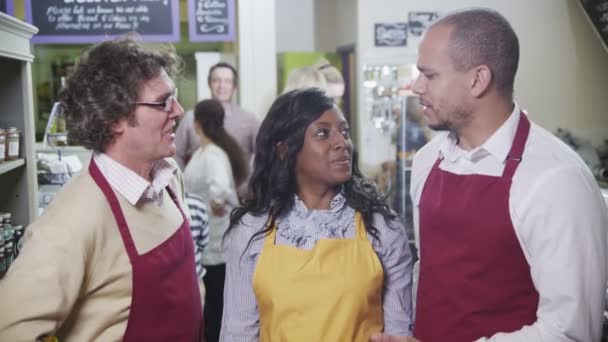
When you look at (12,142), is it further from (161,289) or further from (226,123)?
(226,123)

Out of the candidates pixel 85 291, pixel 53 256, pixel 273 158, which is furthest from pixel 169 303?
pixel 273 158

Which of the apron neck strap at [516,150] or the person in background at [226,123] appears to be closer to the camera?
the apron neck strap at [516,150]

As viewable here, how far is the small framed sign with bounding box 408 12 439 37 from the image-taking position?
17.0 feet

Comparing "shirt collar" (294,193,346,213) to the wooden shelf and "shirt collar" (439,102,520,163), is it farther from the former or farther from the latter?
the wooden shelf

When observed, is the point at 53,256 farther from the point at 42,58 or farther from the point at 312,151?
the point at 42,58

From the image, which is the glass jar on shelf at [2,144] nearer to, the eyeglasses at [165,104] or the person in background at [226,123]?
the eyeglasses at [165,104]

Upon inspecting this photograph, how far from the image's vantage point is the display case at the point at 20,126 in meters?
2.28

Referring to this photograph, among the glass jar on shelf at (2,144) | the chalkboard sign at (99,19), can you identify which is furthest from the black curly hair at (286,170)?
the chalkboard sign at (99,19)

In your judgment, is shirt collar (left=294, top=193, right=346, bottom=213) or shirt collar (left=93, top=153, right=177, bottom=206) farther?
shirt collar (left=294, top=193, right=346, bottom=213)

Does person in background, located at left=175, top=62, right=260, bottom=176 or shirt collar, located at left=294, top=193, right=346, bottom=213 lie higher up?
person in background, located at left=175, top=62, right=260, bottom=176

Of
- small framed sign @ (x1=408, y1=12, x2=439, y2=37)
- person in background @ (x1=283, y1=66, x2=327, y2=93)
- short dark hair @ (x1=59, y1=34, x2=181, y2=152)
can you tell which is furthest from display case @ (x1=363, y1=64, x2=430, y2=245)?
short dark hair @ (x1=59, y1=34, x2=181, y2=152)

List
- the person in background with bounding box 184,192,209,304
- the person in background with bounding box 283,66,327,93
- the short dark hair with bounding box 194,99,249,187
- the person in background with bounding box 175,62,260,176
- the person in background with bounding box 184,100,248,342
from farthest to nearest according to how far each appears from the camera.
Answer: the person in background with bounding box 283,66,327,93 → the person in background with bounding box 175,62,260,176 → the short dark hair with bounding box 194,99,249,187 → the person in background with bounding box 184,100,248,342 → the person in background with bounding box 184,192,209,304

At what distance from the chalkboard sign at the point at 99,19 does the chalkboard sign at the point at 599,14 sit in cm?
324

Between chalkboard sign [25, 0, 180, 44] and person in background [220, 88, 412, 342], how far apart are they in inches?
106
